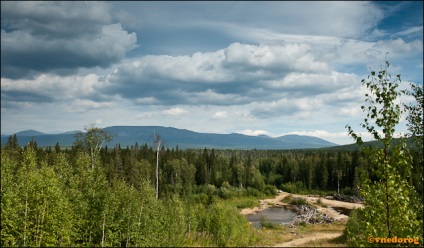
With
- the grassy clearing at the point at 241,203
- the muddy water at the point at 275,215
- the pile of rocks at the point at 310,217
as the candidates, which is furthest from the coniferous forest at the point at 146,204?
the grassy clearing at the point at 241,203

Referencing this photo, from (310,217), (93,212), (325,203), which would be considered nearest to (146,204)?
(93,212)

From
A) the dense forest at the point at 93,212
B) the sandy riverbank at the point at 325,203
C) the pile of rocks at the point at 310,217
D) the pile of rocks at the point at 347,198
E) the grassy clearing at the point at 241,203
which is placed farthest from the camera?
the pile of rocks at the point at 347,198

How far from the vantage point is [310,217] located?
6925 centimetres

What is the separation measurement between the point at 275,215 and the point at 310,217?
7.85m

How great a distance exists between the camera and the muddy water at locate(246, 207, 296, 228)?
6681 centimetres

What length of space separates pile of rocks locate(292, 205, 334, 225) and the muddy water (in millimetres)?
1565

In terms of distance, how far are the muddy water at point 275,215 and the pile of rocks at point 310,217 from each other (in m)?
1.56

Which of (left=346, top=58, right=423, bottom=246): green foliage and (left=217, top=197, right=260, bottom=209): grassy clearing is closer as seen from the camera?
(left=346, top=58, right=423, bottom=246): green foliage

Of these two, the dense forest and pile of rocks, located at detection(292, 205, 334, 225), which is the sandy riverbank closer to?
pile of rocks, located at detection(292, 205, 334, 225)

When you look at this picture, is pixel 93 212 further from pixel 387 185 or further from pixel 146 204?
pixel 387 185

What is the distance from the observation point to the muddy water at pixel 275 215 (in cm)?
6681

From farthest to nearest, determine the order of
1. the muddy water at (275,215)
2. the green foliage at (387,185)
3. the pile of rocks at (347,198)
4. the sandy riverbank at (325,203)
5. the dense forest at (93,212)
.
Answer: the pile of rocks at (347,198)
the sandy riverbank at (325,203)
the muddy water at (275,215)
the dense forest at (93,212)
the green foliage at (387,185)

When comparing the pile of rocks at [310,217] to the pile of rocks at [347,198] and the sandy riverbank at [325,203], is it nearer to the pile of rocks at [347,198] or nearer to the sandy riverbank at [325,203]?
the sandy riverbank at [325,203]

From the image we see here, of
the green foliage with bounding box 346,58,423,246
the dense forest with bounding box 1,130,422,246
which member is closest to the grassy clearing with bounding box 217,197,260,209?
the dense forest with bounding box 1,130,422,246
